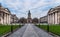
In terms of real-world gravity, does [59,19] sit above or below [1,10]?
below

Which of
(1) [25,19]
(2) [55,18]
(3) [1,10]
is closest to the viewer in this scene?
(3) [1,10]

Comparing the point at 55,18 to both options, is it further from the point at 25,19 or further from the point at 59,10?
the point at 25,19

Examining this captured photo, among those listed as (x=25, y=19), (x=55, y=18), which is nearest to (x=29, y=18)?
(x=25, y=19)

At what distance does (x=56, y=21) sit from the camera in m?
108

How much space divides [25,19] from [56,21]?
2905 inches

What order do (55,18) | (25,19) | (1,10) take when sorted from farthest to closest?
(25,19) < (55,18) < (1,10)

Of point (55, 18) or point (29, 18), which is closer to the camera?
point (55, 18)

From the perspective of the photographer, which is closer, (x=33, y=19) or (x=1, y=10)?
(x=1, y=10)

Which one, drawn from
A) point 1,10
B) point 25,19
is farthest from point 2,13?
point 25,19

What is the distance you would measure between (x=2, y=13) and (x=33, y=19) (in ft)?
275

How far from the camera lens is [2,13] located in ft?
341

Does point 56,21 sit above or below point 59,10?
below

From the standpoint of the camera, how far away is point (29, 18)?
179m

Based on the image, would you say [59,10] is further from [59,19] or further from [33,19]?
[33,19]
